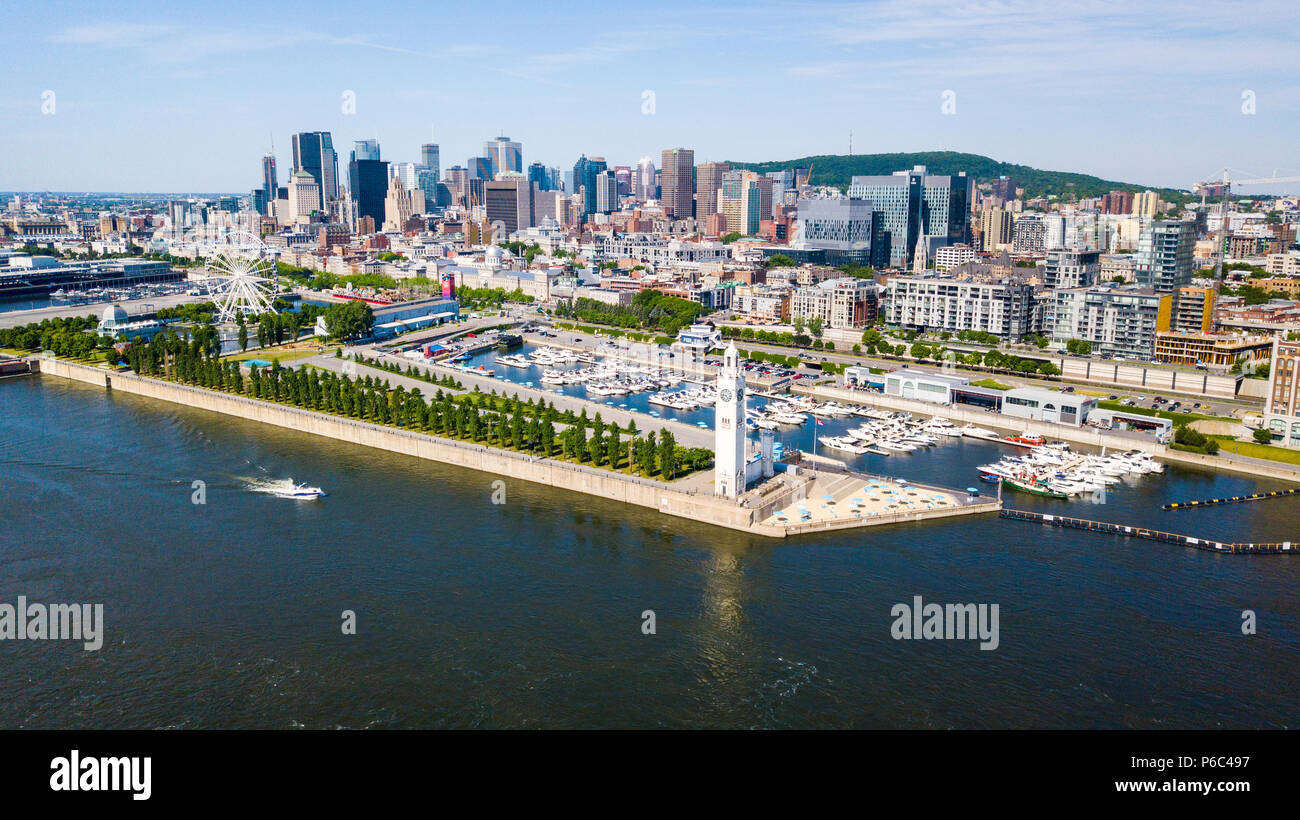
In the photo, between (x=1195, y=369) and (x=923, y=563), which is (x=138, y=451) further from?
(x=1195, y=369)

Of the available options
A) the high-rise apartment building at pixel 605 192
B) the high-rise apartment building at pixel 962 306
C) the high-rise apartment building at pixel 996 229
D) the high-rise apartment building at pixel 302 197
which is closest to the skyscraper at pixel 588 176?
the high-rise apartment building at pixel 605 192

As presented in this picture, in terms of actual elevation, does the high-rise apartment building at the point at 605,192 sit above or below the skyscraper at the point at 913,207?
above

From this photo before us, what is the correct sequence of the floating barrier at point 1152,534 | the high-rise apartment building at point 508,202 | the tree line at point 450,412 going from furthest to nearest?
the high-rise apartment building at point 508,202 < the tree line at point 450,412 < the floating barrier at point 1152,534

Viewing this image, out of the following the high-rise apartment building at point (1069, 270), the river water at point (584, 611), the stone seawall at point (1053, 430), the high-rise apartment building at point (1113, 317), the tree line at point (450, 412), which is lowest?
the river water at point (584, 611)

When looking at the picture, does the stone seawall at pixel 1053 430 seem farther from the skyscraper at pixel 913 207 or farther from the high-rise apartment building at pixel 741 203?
the high-rise apartment building at pixel 741 203

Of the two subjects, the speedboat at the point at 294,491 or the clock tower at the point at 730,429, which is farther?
the speedboat at the point at 294,491

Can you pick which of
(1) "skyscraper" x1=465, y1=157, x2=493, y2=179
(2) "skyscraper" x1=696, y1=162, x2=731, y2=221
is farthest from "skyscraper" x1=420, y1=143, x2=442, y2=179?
(2) "skyscraper" x1=696, y1=162, x2=731, y2=221
